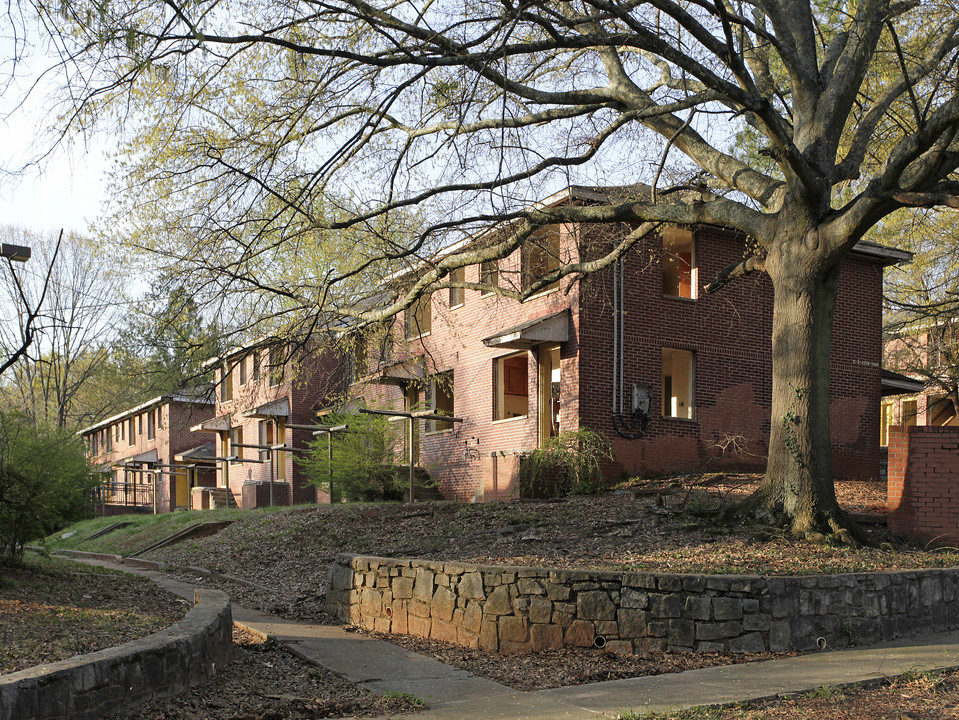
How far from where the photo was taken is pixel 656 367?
67.1ft

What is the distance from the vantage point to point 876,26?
1162 cm

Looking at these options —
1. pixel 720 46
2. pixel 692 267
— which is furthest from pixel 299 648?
pixel 692 267

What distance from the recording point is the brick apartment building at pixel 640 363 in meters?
19.7

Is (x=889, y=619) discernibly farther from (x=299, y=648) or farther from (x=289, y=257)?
(x=289, y=257)

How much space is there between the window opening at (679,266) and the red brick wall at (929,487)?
9616 mm

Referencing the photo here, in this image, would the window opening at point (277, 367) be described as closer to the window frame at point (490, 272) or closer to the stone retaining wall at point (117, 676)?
the window frame at point (490, 272)

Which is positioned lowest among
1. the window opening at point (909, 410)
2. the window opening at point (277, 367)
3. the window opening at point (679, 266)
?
the window opening at point (909, 410)

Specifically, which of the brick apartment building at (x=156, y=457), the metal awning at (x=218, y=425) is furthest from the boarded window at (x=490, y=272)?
the brick apartment building at (x=156, y=457)

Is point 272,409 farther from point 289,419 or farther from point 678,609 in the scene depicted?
point 678,609

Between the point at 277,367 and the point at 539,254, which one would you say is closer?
the point at 277,367

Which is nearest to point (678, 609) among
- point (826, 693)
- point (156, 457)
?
point (826, 693)

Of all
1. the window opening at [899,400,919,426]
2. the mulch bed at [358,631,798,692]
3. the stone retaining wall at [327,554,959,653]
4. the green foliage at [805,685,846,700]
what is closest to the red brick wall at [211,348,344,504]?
the window opening at [899,400,919,426]

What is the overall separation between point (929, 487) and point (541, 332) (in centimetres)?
921

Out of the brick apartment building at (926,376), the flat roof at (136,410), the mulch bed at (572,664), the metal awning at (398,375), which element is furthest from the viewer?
the flat roof at (136,410)
